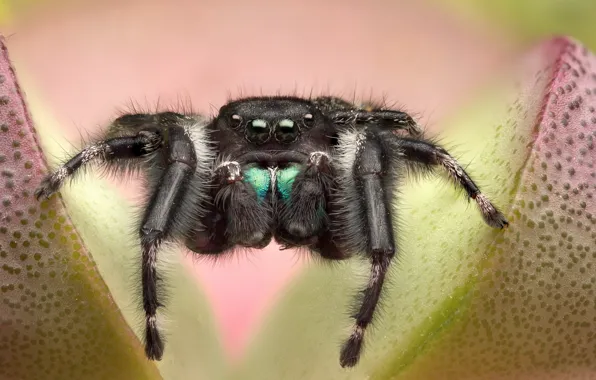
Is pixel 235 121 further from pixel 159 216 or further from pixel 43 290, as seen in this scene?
pixel 43 290

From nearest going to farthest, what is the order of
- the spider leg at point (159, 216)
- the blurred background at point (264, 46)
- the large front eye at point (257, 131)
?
1. the spider leg at point (159, 216)
2. the large front eye at point (257, 131)
3. the blurred background at point (264, 46)

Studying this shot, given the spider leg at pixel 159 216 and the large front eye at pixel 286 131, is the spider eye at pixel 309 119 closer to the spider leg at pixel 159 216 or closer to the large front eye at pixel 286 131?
the large front eye at pixel 286 131

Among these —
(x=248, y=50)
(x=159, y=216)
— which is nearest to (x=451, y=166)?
(x=159, y=216)

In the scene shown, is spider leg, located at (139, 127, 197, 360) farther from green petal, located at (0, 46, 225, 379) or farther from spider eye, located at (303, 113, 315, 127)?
spider eye, located at (303, 113, 315, 127)

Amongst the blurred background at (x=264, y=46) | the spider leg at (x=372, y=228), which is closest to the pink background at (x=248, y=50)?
the blurred background at (x=264, y=46)

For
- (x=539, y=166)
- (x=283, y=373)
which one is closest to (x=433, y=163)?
(x=539, y=166)
